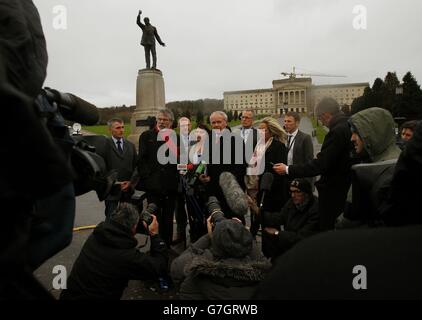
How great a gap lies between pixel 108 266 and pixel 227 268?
3.13 ft

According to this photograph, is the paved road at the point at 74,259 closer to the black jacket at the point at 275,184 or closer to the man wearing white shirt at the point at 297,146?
the black jacket at the point at 275,184

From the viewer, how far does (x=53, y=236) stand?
1317 millimetres

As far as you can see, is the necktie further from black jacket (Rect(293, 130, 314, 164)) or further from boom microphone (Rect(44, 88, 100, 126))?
boom microphone (Rect(44, 88, 100, 126))

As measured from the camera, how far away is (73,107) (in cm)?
156

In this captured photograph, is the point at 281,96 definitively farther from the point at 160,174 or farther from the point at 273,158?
the point at 160,174

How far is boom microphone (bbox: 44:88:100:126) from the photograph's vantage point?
1471 millimetres

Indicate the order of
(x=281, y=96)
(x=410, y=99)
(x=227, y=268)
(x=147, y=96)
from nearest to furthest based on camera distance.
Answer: (x=227, y=268)
(x=147, y=96)
(x=410, y=99)
(x=281, y=96)

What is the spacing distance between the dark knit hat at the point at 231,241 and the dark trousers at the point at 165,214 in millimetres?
2728

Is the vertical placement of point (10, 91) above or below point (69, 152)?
above

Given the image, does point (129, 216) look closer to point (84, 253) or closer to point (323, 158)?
point (84, 253)

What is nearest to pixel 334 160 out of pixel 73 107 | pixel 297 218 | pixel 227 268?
pixel 297 218

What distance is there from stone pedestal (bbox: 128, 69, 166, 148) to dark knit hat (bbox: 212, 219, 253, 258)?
47.0ft
